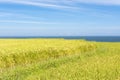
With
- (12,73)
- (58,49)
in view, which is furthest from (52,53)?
(12,73)

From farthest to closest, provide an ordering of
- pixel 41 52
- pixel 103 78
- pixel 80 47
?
pixel 80 47, pixel 41 52, pixel 103 78

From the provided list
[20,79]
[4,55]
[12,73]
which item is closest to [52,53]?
[4,55]

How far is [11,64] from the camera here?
20469 millimetres

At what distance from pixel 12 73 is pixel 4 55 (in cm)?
403

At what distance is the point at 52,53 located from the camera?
27.2m

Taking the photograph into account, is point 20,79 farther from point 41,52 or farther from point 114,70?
point 41,52

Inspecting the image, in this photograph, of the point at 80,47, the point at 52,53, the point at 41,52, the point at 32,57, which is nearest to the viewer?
the point at 32,57

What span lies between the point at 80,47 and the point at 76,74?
2091 cm

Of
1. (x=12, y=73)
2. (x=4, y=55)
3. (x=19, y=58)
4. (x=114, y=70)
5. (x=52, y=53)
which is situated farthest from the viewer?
(x=52, y=53)

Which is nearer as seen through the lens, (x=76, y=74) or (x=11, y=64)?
(x=76, y=74)

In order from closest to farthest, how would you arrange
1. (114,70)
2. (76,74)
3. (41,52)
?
(76,74) → (114,70) → (41,52)

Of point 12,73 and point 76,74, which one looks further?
point 12,73

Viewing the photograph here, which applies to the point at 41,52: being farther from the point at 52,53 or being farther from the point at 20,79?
the point at 20,79

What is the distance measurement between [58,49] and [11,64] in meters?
8.55
